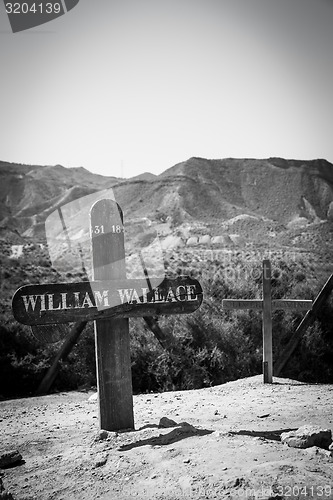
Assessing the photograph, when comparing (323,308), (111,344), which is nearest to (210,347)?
(323,308)

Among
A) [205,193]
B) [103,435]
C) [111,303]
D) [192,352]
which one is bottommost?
[192,352]

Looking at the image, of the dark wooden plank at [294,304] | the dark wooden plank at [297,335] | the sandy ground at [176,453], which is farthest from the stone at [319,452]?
the dark wooden plank at [297,335]

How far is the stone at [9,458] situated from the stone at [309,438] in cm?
245

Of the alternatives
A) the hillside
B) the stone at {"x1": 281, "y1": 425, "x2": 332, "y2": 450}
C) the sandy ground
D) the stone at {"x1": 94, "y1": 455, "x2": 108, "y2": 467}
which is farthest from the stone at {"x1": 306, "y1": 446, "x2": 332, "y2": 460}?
the hillside

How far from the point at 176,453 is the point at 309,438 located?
111cm

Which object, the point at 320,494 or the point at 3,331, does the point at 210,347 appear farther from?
the point at 320,494

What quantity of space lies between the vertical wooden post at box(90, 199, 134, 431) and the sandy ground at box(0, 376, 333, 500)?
26 centimetres

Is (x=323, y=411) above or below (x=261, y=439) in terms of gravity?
below

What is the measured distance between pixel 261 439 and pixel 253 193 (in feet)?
278

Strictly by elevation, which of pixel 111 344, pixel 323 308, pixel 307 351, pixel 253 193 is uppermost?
pixel 253 193

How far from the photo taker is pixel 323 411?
6105 mm

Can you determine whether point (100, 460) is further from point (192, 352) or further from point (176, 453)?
point (192, 352)

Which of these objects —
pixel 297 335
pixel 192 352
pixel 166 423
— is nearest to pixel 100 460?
pixel 166 423

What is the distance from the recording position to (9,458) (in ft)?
15.1
